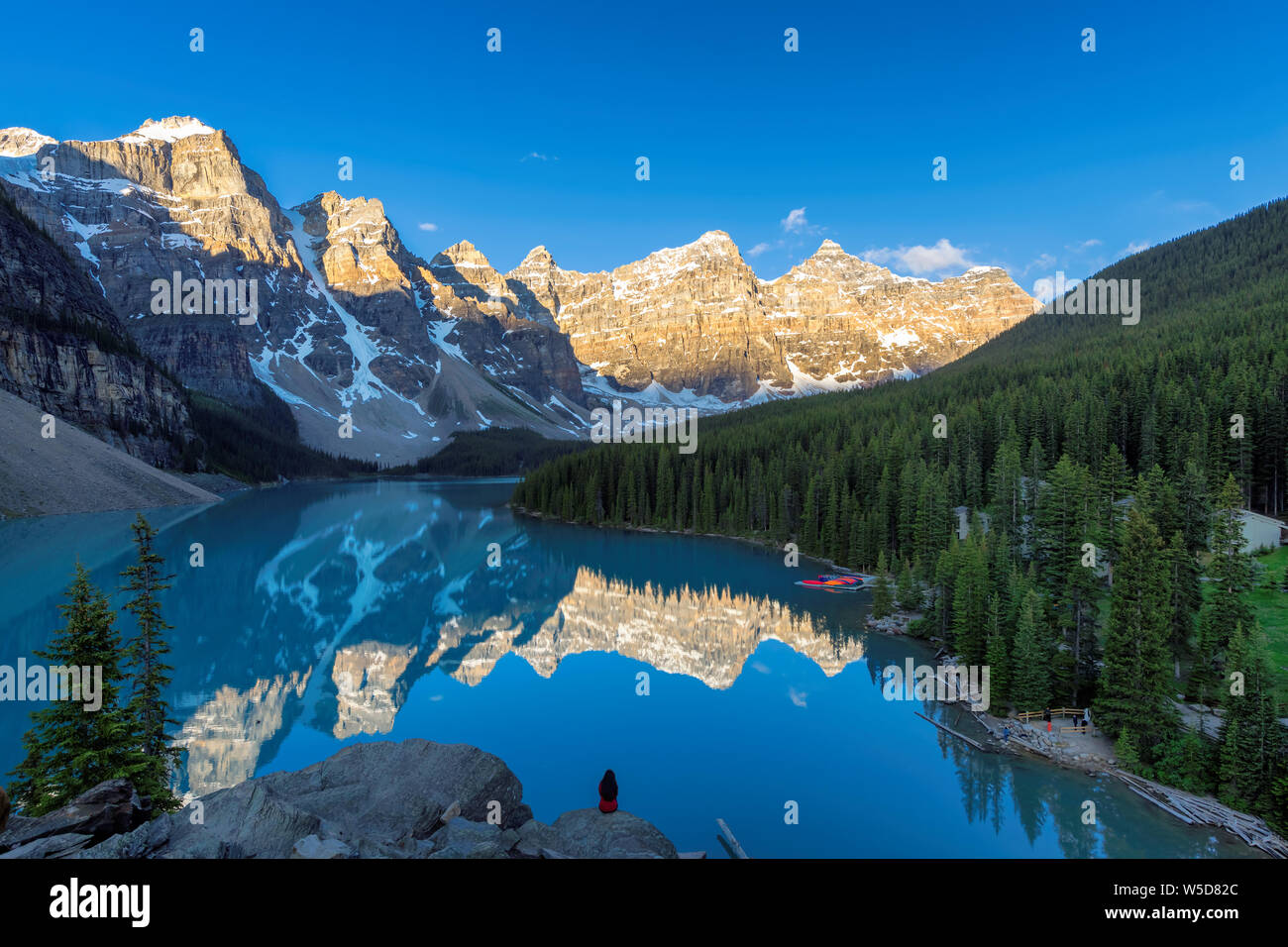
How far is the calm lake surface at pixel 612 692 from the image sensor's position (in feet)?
60.0

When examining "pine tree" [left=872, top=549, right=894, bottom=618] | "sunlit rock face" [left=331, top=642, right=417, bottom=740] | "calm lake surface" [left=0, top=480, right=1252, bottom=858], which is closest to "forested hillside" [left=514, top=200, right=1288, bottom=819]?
"pine tree" [left=872, top=549, right=894, bottom=618]

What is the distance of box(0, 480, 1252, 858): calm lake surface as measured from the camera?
1828 centimetres

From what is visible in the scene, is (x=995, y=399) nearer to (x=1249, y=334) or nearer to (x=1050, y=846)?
(x=1249, y=334)

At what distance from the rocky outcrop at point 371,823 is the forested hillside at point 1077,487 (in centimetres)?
1795

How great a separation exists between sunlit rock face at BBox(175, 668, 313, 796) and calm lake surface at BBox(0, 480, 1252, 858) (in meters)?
0.11

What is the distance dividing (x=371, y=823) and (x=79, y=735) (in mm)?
7025

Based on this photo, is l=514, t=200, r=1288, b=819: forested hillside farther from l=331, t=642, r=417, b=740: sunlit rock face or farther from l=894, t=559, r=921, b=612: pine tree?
l=331, t=642, r=417, b=740: sunlit rock face

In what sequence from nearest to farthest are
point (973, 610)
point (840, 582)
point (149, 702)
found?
point (149, 702) < point (973, 610) < point (840, 582)

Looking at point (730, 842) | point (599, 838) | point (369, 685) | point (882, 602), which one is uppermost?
point (599, 838)

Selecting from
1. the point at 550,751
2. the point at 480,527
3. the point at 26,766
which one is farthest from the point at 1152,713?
the point at 480,527

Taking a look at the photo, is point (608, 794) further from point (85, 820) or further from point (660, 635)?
point (660, 635)

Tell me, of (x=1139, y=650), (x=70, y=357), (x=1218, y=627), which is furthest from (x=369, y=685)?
(x=70, y=357)

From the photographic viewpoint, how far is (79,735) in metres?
14.1

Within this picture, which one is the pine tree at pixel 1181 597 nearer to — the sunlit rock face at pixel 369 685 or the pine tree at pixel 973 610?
the pine tree at pixel 973 610
